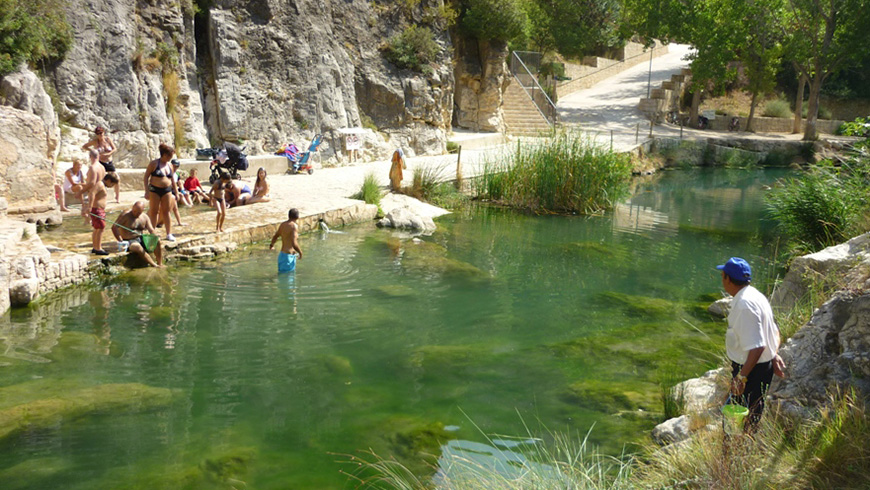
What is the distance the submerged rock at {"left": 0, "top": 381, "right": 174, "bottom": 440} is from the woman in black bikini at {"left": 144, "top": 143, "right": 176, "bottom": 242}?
4.71 meters

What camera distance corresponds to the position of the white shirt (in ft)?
15.1

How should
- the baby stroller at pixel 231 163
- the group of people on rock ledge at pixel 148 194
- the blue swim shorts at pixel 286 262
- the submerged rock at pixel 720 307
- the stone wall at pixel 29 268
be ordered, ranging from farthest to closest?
the baby stroller at pixel 231 163 < the blue swim shorts at pixel 286 262 < the group of people on rock ledge at pixel 148 194 < the submerged rock at pixel 720 307 < the stone wall at pixel 29 268

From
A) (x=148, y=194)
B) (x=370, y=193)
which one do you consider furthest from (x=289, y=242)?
(x=370, y=193)

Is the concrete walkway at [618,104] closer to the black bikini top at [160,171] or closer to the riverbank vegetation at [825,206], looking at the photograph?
the riverbank vegetation at [825,206]

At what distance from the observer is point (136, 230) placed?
33.0 feet

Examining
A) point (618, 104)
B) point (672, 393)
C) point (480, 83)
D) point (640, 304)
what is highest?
point (480, 83)

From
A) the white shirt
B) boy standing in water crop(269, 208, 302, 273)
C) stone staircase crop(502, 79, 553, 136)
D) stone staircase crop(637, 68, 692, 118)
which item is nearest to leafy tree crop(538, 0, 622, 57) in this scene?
stone staircase crop(637, 68, 692, 118)

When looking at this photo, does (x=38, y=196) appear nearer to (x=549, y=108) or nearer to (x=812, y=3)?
(x=549, y=108)

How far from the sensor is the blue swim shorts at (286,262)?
33.9 ft

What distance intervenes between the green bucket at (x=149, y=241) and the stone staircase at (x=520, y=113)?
68.2ft

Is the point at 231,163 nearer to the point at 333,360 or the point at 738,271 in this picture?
the point at 333,360

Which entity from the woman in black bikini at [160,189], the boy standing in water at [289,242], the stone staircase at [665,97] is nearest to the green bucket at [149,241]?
the woman in black bikini at [160,189]

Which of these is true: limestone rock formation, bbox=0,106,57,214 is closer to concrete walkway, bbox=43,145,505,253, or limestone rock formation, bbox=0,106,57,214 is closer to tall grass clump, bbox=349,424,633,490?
concrete walkway, bbox=43,145,505,253

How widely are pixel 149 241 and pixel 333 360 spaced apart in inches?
161
